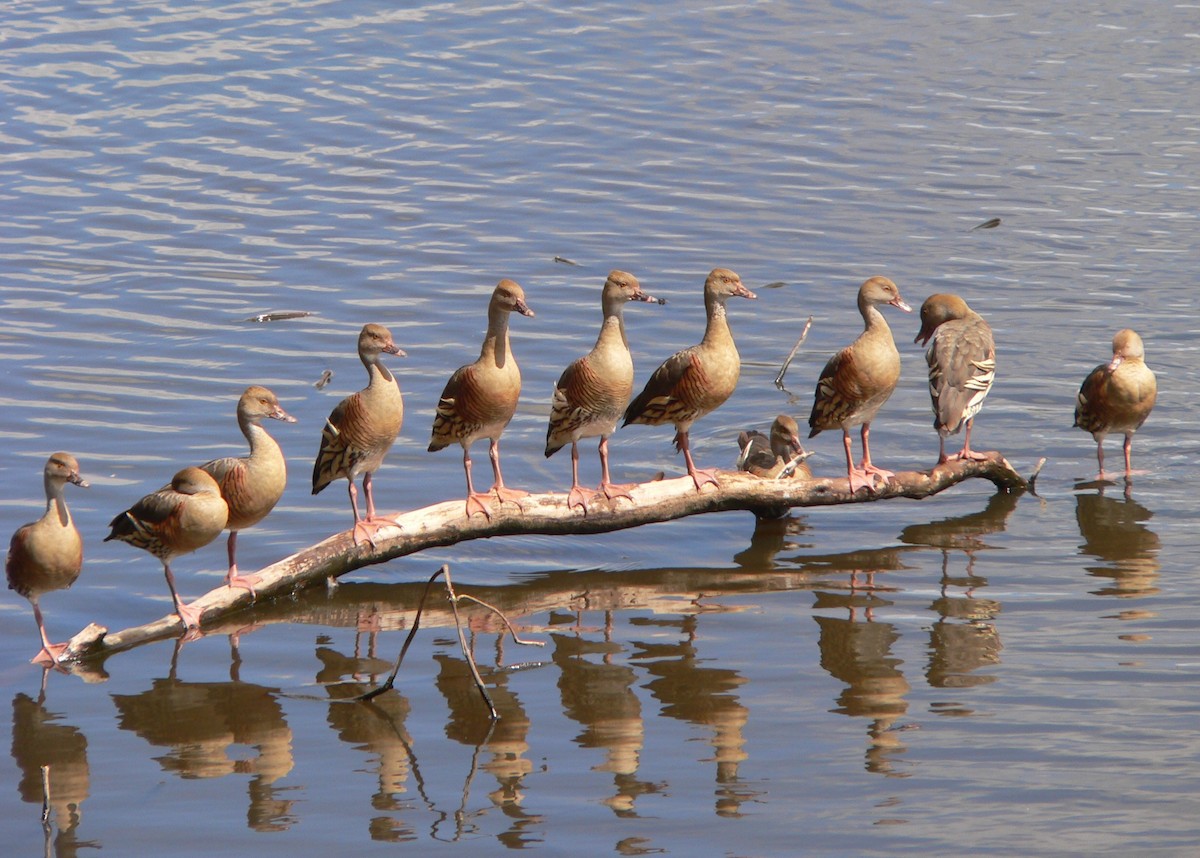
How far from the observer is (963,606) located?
9188 millimetres

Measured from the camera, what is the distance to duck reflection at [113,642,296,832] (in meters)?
7.12

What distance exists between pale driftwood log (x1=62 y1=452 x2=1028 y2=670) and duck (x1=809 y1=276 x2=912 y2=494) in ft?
0.63

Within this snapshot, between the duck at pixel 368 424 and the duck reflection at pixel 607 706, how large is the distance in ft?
4.78

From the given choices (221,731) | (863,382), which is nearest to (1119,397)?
(863,382)

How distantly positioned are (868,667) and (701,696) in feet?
3.10

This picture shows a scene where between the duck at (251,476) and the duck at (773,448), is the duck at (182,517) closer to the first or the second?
the duck at (251,476)

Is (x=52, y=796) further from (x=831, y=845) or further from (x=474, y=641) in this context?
(x=831, y=845)

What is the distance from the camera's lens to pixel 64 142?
65.8 feet

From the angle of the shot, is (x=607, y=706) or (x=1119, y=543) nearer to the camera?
(x=607, y=706)

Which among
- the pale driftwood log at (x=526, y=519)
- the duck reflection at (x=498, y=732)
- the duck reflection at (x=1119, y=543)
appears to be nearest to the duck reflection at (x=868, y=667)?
the pale driftwood log at (x=526, y=519)

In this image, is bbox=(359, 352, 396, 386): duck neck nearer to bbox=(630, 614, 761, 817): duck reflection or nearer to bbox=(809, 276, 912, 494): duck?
bbox=(630, 614, 761, 817): duck reflection

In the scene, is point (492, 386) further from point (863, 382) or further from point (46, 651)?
point (46, 651)

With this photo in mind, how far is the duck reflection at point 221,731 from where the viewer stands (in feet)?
23.4

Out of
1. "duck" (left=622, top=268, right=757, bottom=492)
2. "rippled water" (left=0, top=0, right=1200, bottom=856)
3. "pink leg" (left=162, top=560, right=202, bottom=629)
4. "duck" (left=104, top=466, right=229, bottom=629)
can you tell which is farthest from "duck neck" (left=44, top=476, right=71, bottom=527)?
"duck" (left=622, top=268, right=757, bottom=492)
